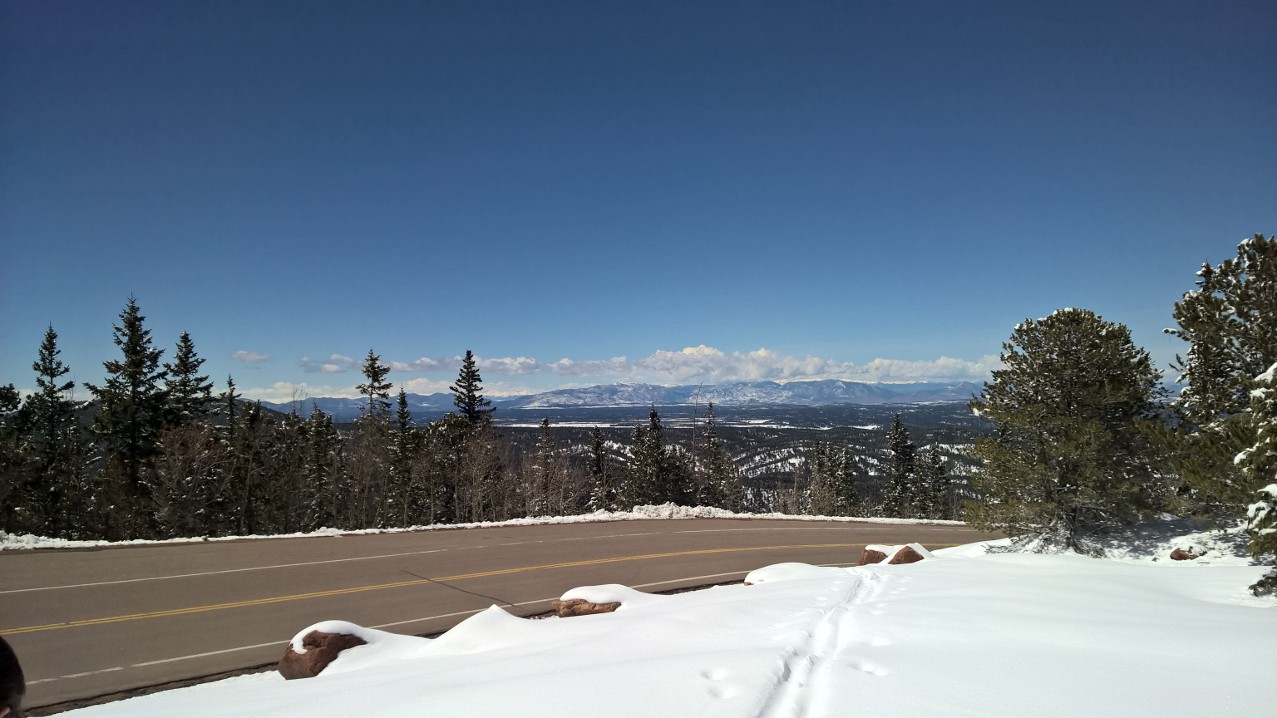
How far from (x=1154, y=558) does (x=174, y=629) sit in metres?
19.8

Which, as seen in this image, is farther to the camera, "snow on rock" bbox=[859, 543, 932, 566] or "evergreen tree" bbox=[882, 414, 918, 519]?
"evergreen tree" bbox=[882, 414, 918, 519]

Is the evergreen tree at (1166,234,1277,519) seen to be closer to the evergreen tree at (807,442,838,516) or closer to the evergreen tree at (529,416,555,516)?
the evergreen tree at (529,416,555,516)

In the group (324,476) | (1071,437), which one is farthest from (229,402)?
(1071,437)

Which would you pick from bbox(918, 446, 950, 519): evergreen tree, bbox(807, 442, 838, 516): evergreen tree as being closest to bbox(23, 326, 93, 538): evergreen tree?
bbox(807, 442, 838, 516): evergreen tree

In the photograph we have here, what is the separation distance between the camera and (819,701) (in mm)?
3980

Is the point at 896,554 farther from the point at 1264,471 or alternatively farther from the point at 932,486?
the point at 932,486

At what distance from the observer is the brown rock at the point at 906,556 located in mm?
12867

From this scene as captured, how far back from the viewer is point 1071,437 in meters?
13.9

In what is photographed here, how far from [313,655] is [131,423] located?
3503 centimetres

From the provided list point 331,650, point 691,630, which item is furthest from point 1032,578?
point 331,650

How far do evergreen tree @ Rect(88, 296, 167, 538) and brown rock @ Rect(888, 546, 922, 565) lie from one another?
3599cm

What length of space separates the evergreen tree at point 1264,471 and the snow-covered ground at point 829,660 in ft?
2.59

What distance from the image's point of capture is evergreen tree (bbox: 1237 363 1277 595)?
7.94 m

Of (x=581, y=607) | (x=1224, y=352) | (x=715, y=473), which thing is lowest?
(x=715, y=473)
